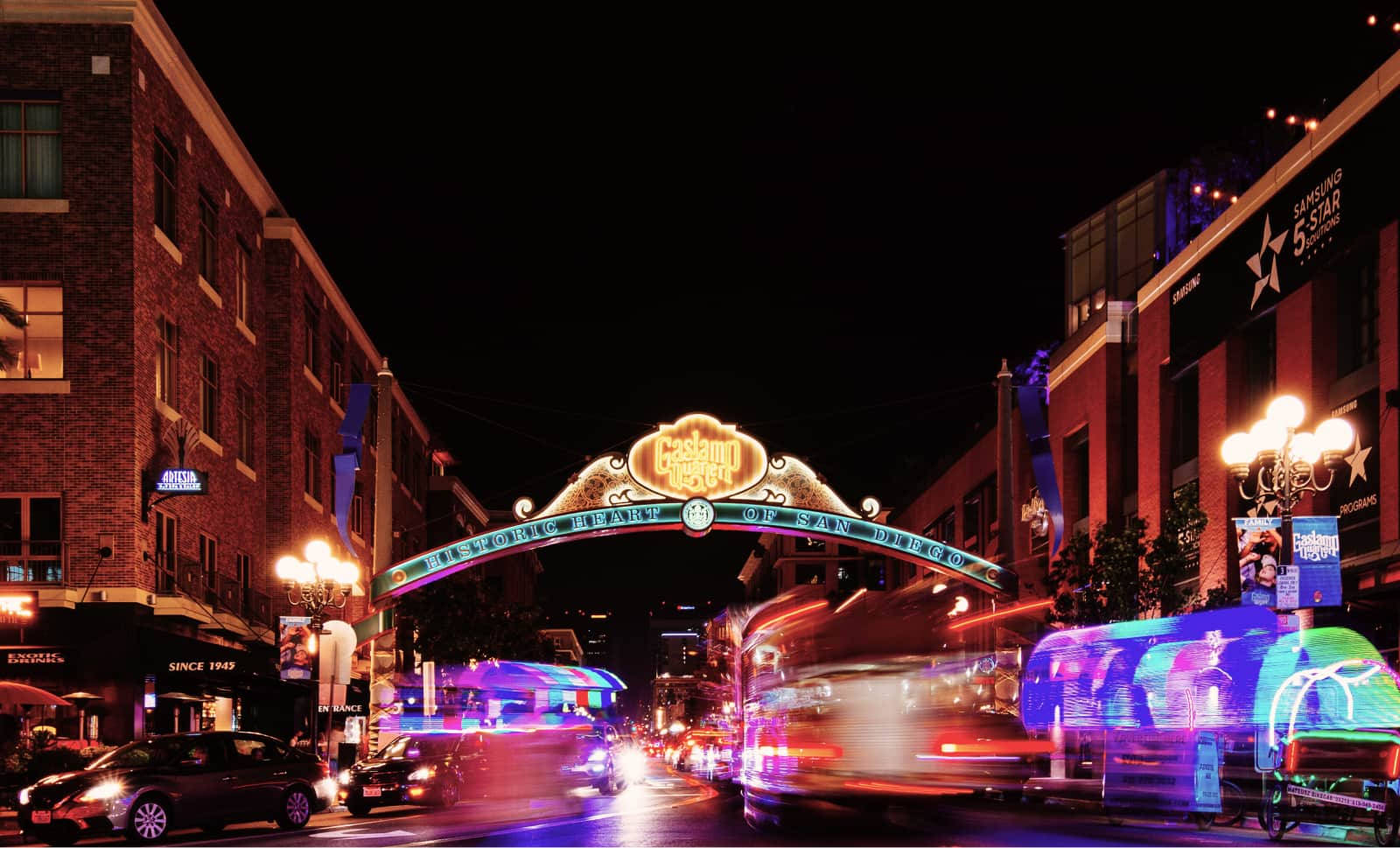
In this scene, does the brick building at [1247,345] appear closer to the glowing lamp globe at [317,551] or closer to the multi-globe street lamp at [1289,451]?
the multi-globe street lamp at [1289,451]

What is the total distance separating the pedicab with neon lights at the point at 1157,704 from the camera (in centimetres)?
2578

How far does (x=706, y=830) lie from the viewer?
74.6ft

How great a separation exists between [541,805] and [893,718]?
1230cm

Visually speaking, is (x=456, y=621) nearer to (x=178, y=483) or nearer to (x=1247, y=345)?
(x=178, y=483)

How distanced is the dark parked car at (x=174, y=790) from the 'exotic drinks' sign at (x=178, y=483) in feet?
29.9

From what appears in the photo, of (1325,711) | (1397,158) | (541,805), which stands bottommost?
(541,805)

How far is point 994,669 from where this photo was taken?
42.8 meters

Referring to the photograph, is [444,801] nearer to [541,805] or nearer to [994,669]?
[541,805]

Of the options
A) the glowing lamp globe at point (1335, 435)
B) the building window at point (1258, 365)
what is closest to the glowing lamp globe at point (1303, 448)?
the glowing lamp globe at point (1335, 435)

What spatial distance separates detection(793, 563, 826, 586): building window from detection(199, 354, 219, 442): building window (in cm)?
11263

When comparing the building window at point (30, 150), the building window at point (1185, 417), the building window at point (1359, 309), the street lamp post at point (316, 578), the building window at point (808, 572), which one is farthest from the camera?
the building window at point (808, 572)

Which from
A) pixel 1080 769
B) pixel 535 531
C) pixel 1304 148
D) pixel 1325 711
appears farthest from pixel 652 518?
pixel 1325 711

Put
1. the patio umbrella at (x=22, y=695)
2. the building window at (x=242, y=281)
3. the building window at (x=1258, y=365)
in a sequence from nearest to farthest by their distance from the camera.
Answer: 1. the patio umbrella at (x=22, y=695)
2. the building window at (x=1258, y=365)
3. the building window at (x=242, y=281)

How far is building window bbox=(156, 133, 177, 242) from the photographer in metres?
37.2
